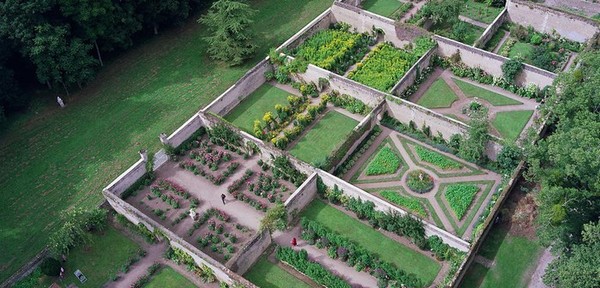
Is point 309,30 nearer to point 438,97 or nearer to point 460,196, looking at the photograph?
point 438,97

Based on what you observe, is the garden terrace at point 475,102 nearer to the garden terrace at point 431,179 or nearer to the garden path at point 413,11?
the garden terrace at point 431,179

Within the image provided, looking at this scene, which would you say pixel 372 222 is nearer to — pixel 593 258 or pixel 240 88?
pixel 593 258

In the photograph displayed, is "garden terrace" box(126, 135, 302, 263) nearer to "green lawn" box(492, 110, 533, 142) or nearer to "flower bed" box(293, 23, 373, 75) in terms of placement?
"flower bed" box(293, 23, 373, 75)

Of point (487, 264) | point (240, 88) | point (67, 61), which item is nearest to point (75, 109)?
point (67, 61)

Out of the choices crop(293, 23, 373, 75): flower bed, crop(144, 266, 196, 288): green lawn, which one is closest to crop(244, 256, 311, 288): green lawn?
crop(144, 266, 196, 288): green lawn

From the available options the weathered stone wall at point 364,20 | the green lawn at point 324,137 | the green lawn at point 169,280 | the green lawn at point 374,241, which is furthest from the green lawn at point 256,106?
the green lawn at point 169,280
